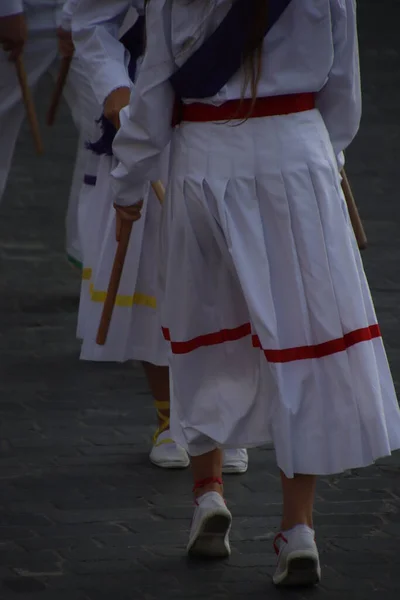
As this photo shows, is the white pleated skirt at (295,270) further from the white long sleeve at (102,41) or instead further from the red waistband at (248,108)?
the white long sleeve at (102,41)

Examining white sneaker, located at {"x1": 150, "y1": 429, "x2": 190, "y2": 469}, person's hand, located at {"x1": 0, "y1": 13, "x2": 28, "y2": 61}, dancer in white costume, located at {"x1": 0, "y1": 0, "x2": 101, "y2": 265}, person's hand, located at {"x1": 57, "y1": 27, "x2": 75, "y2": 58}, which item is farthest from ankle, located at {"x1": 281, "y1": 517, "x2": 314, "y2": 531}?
person's hand, located at {"x1": 0, "y1": 13, "x2": 28, "y2": 61}

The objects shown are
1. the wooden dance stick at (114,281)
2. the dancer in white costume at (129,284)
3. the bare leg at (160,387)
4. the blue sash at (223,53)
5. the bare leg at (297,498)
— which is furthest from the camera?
the bare leg at (160,387)

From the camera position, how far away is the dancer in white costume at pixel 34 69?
6.93 m

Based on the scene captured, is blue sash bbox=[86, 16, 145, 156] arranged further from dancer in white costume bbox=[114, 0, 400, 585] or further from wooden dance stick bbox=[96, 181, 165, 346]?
dancer in white costume bbox=[114, 0, 400, 585]

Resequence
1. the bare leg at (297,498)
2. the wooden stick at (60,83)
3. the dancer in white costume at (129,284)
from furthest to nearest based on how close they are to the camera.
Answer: the wooden stick at (60,83) → the dancer in white costume at (129,284) → the bare leg at (297,498)

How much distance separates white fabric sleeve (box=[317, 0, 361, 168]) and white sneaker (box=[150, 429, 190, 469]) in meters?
1.28

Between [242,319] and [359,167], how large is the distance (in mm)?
6126

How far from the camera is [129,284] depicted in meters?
5.27

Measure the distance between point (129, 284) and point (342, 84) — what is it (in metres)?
1.31

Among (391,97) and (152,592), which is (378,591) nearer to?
(152,592)

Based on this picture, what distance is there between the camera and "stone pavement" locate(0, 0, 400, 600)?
13.9 feet

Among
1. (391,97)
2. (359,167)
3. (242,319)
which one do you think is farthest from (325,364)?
(391,97)

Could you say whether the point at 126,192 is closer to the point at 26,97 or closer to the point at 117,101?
the point at 117,101

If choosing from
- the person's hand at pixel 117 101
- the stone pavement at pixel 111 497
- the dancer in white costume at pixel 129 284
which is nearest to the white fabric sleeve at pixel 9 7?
the stone pavement at pixel 111 497
